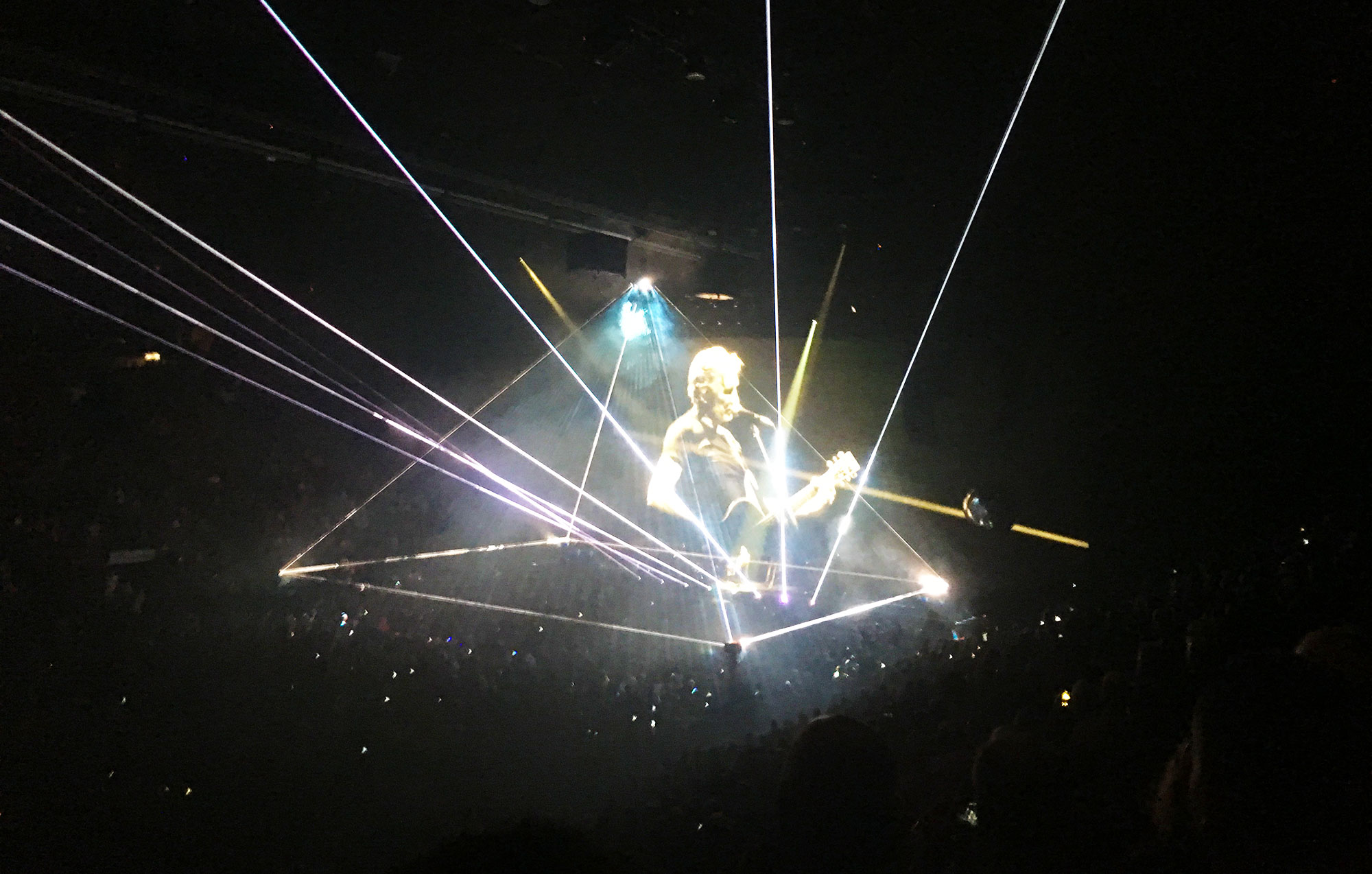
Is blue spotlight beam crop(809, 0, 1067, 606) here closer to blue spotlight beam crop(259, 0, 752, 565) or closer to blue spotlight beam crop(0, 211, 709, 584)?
blue spotlight beam crop(259, 0, 752, 565)

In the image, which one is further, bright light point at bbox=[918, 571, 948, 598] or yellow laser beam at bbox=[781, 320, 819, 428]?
yellow laser beam at bbox=[781, 320, 819, 428]

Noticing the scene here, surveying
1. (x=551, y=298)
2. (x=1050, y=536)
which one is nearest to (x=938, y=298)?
(x=1050, y=536)

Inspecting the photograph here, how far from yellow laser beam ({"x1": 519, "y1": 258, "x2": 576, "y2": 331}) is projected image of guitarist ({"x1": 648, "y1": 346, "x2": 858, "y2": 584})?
1.15m

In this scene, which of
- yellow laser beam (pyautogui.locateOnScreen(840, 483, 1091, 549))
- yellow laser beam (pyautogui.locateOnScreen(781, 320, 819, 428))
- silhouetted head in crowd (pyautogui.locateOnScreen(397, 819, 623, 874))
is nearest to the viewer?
silhouetted head in crowd (pyautogui.locateOnScreen(397, 819, 623, 874))

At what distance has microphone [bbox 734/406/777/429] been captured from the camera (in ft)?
18.6

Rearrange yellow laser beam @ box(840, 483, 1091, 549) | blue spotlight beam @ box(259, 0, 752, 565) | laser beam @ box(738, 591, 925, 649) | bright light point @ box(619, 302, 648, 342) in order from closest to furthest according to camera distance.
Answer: blue spotlight beam @ box(259, 0, 752, 565), laser beam @ box(738, 591, 925, 649), yellow laser beam @ box(840, 483, 1091, 549), bright light point @ box(619, 302, 648, 342)

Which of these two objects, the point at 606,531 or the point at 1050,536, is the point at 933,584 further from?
the point at 606,531

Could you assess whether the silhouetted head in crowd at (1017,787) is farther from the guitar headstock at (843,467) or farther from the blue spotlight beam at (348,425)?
the guitar headstock at (843,467)

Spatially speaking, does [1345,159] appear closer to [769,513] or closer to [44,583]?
[769,513]

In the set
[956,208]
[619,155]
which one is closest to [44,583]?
[619,155]

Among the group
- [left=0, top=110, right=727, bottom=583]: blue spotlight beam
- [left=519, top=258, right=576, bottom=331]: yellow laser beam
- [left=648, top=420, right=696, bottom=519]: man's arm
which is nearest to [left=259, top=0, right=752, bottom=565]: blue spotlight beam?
[left=0, top=110, right=727, bottom=583]: blue spotlight beam

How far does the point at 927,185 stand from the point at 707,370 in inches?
82.2

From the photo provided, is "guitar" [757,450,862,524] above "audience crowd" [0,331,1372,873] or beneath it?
above

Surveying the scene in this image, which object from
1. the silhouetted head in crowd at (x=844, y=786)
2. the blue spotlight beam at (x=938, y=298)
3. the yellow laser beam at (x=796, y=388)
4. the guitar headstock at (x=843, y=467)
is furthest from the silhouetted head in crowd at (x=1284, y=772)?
the yellow laser beam at (x=796, y=388)
